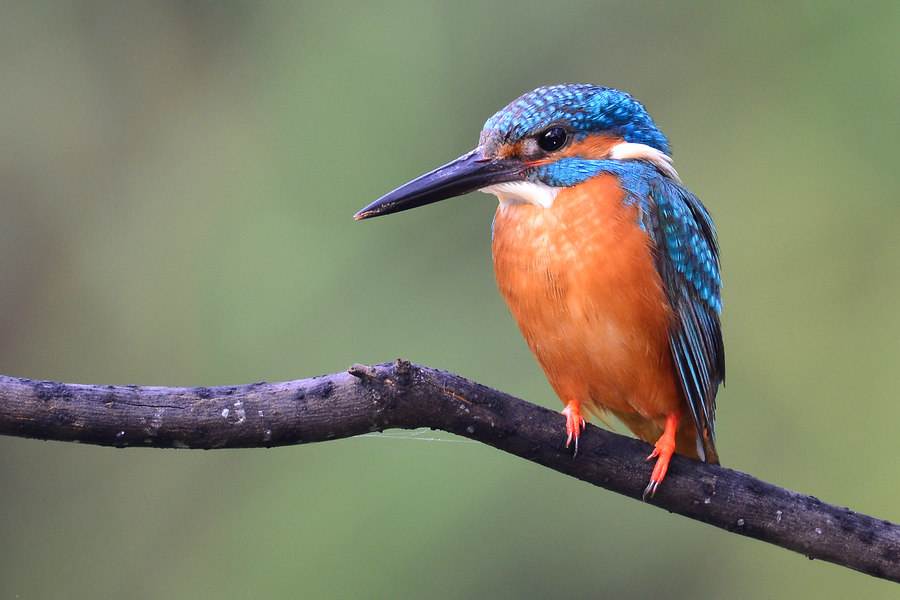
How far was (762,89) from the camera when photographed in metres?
4.24

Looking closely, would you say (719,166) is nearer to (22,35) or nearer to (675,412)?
(675,412)

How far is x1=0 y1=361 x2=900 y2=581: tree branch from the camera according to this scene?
5.70 ft

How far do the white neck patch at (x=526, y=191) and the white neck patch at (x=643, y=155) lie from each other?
0.61ft

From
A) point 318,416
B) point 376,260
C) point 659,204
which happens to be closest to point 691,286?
point 659,204

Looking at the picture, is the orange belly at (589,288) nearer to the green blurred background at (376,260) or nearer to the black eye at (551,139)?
the black eye at (551,139)

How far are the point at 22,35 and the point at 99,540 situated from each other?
1.98 m

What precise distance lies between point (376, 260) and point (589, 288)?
5.97 ft

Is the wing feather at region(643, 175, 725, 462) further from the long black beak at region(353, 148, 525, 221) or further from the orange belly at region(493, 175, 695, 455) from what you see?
the long black beak at region(353, 148, 525, 221)

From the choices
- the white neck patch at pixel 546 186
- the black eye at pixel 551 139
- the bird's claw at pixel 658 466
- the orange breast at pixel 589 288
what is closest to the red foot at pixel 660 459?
the bird's claw at pixel 658 466

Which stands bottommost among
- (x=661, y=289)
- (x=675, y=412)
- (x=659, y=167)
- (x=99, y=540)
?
(x=99, y=540)

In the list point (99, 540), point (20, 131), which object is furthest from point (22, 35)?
point (99, 540)

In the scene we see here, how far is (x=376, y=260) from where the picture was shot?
3984mm

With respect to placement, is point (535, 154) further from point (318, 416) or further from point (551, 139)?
point (318, 416)

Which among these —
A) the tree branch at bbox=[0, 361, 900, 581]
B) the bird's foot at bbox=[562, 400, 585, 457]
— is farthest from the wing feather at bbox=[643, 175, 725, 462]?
the tree branch at bbox=[0, 361, 900, 581]
